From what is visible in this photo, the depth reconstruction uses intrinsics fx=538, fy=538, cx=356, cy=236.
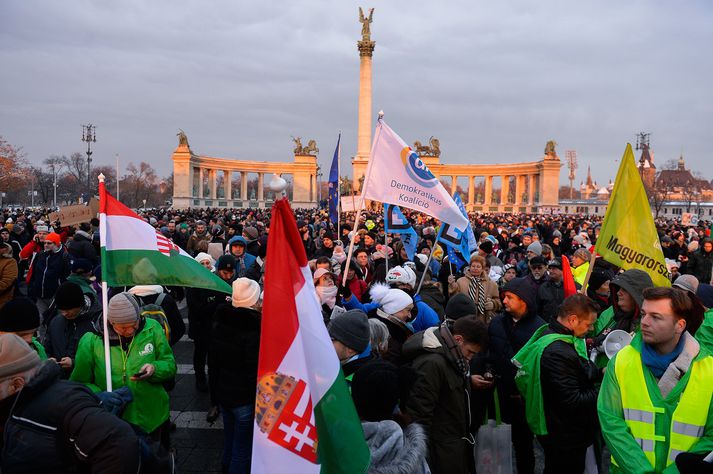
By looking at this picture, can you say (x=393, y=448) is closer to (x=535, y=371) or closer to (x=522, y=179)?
(x=535, y=371)

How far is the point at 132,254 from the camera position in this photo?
13.1 feet

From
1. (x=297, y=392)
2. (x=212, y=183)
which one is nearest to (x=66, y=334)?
(x=297, y=392)

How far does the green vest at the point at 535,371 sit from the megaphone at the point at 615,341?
8.4 inches

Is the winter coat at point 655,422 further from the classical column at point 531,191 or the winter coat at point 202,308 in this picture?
the classical column at point 531,191

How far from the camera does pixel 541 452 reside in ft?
17.3

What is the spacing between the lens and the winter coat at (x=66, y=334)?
433 centimetres

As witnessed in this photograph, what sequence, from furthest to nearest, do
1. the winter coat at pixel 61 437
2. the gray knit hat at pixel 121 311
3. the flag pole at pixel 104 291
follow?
the gray knit hat at pixel 121 311 < the flag pole at pixel 104 291 < the winter coat at pixel 61 437

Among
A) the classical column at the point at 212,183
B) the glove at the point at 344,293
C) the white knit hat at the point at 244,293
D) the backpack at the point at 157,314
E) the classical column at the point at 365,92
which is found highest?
the classical column at the point at 365,92

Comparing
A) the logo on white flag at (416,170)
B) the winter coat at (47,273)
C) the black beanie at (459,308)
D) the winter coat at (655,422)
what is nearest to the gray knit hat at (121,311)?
the black beanie at (459,308)

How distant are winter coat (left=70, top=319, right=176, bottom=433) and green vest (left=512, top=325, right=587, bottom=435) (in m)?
2.57

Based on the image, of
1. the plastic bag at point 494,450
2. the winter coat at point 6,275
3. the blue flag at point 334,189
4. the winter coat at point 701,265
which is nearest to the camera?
the plastic bag at point 494,450

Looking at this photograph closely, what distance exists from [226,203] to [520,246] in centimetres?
6466

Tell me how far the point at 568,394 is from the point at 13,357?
124 inches

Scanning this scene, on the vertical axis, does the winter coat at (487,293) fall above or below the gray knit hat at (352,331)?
below
